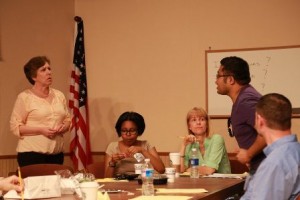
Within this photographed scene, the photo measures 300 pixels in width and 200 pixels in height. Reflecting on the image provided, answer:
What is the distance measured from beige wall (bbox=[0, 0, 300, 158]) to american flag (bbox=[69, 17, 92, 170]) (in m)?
0.23

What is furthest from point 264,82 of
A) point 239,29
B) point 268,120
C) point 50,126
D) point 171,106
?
point 268,120

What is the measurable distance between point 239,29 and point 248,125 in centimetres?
277

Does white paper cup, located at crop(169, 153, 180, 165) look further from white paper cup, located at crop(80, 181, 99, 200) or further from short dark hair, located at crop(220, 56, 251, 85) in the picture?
white paper cup, located at crop(80, 181, 99, 200)

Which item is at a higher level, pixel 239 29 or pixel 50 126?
pixel 239 29

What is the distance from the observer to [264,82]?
5902 mm

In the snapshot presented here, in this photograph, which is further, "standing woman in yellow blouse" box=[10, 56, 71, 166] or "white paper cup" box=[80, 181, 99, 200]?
"standing woman in yellow blouse" box=[10, 56, 71, 166]

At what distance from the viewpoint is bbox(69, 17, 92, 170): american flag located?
21.0ft

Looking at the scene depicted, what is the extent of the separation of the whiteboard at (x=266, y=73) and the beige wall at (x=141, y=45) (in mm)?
90

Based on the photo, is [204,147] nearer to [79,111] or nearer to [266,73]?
[266,73]

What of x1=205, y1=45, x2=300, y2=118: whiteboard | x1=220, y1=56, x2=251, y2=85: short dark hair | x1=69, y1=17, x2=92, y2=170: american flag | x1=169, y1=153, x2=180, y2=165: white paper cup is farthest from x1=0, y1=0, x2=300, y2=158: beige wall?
x1=220, y1=56, x2=251, y2=85: short dark hair

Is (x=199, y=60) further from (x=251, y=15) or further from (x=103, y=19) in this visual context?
(x=103, y=19)

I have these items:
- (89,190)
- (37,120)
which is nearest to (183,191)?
(89,190)

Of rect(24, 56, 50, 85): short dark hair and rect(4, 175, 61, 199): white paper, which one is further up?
rect(24, 56, 50, 85): short dark hair

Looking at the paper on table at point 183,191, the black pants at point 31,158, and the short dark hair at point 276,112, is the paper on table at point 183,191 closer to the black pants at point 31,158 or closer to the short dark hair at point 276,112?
the short dark hair at point 276,112
